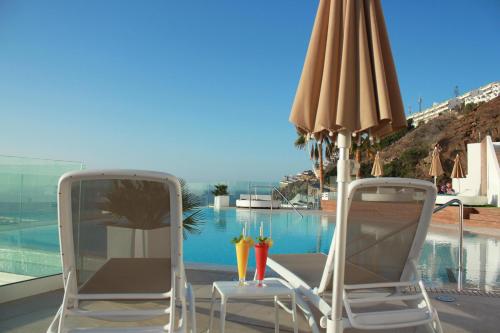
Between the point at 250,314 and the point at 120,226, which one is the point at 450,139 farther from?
the point at 120,226

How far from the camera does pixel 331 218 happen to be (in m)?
13.8

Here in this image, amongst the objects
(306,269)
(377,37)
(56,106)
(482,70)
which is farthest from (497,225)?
(482,70)

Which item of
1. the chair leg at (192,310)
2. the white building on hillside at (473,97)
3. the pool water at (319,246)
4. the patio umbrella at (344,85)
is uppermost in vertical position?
the white building on hillside at (473,97)

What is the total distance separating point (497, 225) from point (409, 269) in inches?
429

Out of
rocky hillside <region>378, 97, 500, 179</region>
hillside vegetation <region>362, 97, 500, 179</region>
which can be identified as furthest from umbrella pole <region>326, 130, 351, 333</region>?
rocky hillside <region>378, 97, 500, 179</region>

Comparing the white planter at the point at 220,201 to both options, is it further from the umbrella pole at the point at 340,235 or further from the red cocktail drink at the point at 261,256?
the umbrella pole at the point at 340,235

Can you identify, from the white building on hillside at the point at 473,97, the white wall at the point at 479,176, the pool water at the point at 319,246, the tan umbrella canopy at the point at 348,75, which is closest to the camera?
the tan umbrella canopy at the point at 348,75

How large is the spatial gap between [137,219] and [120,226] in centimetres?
12

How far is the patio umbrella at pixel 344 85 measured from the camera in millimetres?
2035

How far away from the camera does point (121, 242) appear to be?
2.27 m

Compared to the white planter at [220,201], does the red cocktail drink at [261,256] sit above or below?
above

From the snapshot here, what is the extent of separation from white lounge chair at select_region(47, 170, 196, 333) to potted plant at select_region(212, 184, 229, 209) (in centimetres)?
1674

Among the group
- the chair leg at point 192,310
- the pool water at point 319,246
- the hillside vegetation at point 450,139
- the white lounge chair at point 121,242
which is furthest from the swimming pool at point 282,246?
the hillside vegetation at point 450,139

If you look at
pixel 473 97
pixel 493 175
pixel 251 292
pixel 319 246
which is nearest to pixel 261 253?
pixel 251 292
